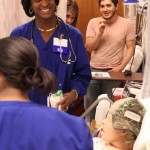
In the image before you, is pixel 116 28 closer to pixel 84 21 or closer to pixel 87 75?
pixel 87 75

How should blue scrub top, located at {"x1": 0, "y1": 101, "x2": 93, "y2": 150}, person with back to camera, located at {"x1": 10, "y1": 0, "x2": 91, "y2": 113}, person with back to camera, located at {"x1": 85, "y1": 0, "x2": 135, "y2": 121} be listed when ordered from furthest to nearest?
person with back to camera, located at {"x1": 85, "y1": 0, "x2": 135, "y2": 121}
person with back to camera, located at {"x1": 10, "y1": 0, "x2": 91, "y2": 113}
blue scrub top, located at {"x1": 0, "y1": 101, "x2": 93, "y2": 150}

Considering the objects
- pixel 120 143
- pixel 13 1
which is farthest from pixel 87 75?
pixel 13 1

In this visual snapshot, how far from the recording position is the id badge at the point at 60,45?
1.98m

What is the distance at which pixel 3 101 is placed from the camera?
0.97 metres

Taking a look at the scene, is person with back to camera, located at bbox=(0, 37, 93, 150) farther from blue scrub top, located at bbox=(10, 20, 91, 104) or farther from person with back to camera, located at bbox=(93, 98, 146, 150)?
blue scrub top, located at bbox=(10, 20, 91, 104)

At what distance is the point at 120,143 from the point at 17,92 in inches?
39.2

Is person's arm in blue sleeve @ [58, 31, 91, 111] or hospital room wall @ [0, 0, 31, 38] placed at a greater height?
hospital room wall @ [0, 0, 31, 38]

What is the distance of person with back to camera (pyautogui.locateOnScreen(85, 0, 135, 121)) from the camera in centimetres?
320

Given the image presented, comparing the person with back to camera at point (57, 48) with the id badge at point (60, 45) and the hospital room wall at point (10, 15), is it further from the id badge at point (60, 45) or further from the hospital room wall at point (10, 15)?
the hospital room wall at point (10, 15)

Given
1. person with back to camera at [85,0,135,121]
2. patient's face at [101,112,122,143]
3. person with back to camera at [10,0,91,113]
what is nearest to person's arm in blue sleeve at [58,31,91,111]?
person with back to camera at [10,0,91,113]

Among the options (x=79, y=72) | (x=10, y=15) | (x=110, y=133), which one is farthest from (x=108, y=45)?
(x=110, y=133)

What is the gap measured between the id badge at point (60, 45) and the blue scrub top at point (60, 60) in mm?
20

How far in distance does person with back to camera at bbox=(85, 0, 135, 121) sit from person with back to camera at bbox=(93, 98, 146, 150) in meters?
1.32

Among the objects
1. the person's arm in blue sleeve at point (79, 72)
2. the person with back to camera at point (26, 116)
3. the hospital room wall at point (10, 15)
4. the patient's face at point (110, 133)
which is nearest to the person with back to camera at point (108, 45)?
the hospital room wall at point (10, 15)
